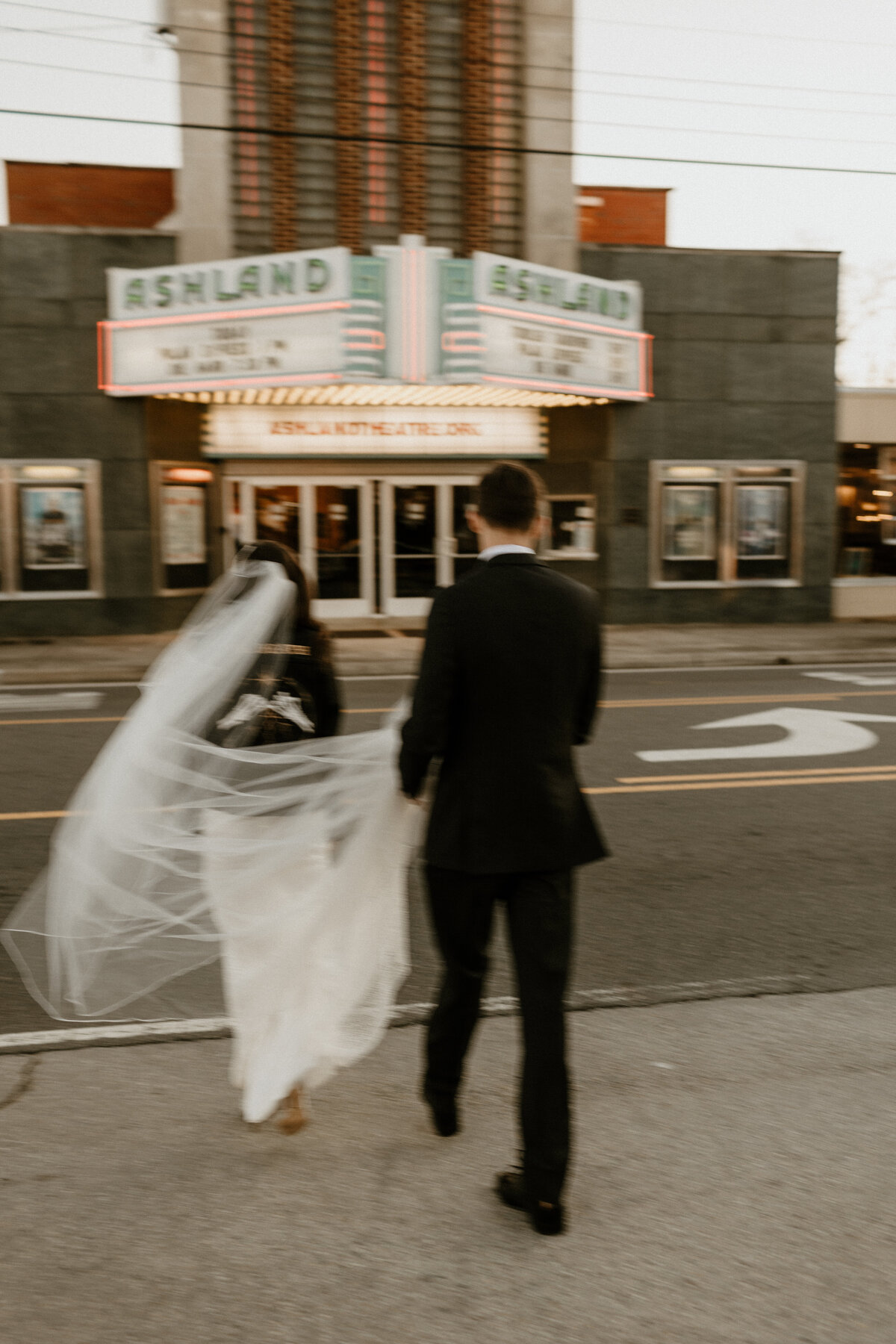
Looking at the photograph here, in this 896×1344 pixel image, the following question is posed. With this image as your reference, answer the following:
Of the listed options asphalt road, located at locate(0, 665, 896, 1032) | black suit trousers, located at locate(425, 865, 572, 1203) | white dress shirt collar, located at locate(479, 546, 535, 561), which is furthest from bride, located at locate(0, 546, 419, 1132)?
asphalt road, located at locate(0, 665, 896, 1032)

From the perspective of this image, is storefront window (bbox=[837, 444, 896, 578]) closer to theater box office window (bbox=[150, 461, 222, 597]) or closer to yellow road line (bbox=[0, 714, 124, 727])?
theater box office window (bbox=[150, 461, 222, 597])

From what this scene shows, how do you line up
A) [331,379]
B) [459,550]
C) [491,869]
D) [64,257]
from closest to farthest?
[491,869]
[331,379]
[64,257]
[459,550]

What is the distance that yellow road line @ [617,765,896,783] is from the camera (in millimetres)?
7980

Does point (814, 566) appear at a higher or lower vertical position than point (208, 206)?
lower

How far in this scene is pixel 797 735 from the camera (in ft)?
31.3

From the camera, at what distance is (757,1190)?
3.08 m

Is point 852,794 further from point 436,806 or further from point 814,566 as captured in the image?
point 814,566

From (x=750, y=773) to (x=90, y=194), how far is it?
55.6 ft

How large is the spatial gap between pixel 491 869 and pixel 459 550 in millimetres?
16362

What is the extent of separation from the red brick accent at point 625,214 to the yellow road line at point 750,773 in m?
16.3

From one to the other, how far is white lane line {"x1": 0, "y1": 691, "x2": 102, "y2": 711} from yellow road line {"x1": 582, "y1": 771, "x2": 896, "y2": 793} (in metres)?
5.81

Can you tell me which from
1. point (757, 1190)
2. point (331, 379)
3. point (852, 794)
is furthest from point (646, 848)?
point (331, 379)

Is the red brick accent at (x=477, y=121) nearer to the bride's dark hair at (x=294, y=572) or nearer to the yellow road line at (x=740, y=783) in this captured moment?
the yellow road line at (x=740, y=783)

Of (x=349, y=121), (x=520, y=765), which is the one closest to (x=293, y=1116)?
(x=520, y=765)
